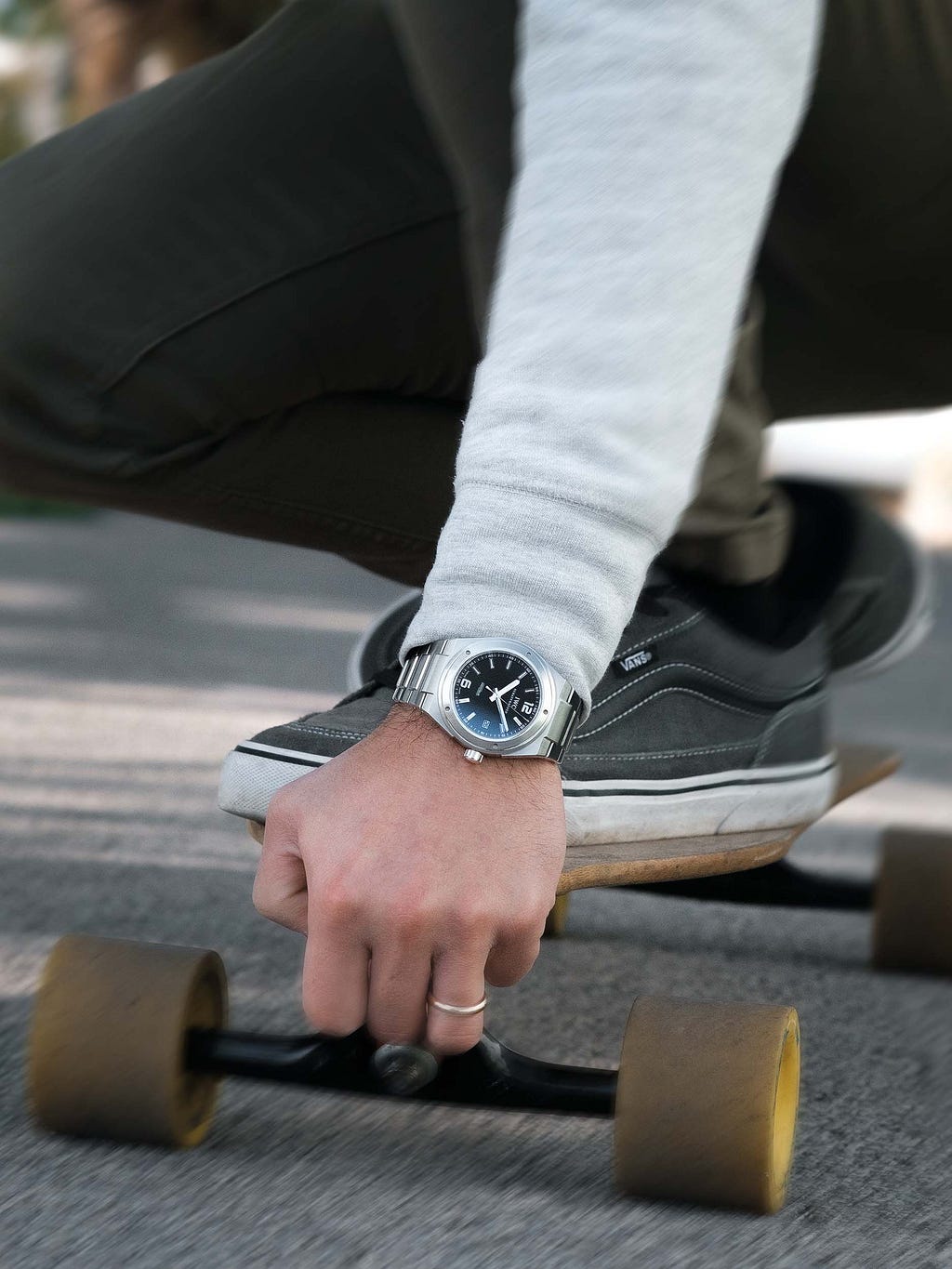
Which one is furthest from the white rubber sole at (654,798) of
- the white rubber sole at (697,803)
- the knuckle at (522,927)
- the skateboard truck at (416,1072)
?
the knuckle at (522,927)

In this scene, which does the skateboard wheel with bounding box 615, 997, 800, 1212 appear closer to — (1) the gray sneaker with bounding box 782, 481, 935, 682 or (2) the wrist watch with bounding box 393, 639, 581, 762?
(2) the wrist watch with bounding box 393, 639, 581, 762

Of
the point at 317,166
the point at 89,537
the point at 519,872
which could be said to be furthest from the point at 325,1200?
the point at 89,537

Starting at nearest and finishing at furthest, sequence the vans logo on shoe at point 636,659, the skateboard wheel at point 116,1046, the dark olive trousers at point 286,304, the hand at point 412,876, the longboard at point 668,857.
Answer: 1. the hand at point 412,876
2. the skateboard wheel at point 116,1046
3. the longboard at point 668,857
4. the vans logo on shoe at point 636,659
5. the dark olive trousers at point 286,304

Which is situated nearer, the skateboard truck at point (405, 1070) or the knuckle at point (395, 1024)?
the knuckle at point (395, 1024)

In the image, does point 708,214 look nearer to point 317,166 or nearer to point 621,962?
point 317,166

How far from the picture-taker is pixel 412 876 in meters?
0.79

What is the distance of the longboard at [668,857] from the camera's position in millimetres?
1046

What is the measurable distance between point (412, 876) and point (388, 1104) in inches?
13.9

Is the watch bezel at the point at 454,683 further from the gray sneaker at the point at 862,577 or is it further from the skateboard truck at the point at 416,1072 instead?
the gray sneaker at the point at 862,577

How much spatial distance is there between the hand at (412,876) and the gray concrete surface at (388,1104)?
131 millimetres

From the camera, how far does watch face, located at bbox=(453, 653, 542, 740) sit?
2.71 feet

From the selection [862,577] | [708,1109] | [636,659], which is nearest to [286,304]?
[636,659]

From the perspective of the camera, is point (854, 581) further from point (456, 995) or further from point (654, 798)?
point (456, 995)

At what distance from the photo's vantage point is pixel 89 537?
228 inches
